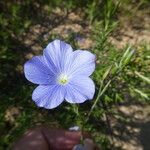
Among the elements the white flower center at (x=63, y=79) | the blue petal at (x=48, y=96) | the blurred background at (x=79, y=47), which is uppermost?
the white flower center at (x=63, y=79)

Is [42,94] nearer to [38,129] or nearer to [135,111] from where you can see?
[38,129]

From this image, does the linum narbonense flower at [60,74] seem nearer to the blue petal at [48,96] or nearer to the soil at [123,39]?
the blue petal at [48,96]

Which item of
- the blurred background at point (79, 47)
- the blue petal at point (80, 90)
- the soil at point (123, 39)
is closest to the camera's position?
the blue petal at point (80, 90)

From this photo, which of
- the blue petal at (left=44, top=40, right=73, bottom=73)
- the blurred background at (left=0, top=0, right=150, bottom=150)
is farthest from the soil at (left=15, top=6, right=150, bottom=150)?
the blue petal at (left=44, top=40, right=73, bottom=73)

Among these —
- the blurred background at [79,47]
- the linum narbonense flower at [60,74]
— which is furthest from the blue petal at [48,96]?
the blurred background at [79,47]

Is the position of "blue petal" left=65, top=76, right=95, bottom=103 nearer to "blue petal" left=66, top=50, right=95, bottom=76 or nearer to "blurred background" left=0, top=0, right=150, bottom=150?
"blue petal" left=66, top=50, right=95, bottom=76

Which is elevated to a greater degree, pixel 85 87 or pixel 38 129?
pixel 85 87

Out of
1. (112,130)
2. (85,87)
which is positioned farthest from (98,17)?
(85,87)
